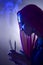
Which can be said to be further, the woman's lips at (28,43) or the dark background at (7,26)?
the dark background at (7,26)

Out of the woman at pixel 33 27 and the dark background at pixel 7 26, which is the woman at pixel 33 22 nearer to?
the woman at pixel 33 27

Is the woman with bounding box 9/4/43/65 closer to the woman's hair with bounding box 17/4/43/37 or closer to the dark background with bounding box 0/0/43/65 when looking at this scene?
the woman's hair with bounding box 17/4/43/37

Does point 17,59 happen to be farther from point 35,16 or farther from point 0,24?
point 0,24

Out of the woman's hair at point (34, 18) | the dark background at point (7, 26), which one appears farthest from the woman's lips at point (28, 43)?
the dark background at point (7, 26)

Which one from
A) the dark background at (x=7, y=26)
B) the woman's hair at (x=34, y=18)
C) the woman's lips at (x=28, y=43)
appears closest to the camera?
the woman's hair at (x=34, y=18)

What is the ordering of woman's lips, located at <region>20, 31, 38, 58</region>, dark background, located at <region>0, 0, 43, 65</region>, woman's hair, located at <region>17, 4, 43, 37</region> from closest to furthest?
woman's hair, located at <region>17, 4, 43, 37</region>, woman's lips, located at <region>20, 31, 38, 58</region>, dark background, located at <region>0, 0, 43, 65</region>

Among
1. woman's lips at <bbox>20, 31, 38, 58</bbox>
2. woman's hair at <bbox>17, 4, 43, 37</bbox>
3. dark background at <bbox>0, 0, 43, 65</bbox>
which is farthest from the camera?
dark background at <bbox>0, 0, 43, 65</bbox>

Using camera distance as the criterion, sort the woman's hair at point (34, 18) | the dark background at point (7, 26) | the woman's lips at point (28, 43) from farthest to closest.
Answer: the dark background at point (7, 26) < the woman's lips at point (28, 43) < the woman's hair at point (34, 18)

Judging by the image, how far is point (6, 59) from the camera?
1.24 m

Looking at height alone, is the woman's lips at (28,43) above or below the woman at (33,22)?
below

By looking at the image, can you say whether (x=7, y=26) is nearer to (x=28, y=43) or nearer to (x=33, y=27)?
(x=28, y=43)

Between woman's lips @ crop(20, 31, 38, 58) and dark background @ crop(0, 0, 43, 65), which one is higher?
dark background @ crop(0, 0, 43, 65)

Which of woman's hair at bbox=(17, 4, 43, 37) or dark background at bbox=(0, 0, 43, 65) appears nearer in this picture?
Result: woman's hair at bbox=(17, 4, 43, 37)

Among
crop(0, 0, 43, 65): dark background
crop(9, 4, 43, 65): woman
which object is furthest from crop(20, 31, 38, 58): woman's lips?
crop(0, 0, 43, 65): dark background
